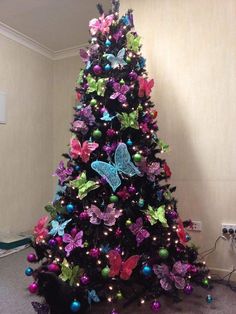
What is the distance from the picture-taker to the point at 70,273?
159 centimetres

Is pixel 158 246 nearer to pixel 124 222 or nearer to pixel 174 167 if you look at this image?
pixel 124 222

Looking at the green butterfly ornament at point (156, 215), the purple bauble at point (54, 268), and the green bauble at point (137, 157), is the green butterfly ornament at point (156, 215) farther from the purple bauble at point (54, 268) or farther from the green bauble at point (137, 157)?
the purple bauble at point (54, 268)

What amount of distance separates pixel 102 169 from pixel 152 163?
0.33 meters

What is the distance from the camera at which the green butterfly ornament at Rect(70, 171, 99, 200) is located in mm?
1688

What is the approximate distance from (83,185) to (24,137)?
6.41ft

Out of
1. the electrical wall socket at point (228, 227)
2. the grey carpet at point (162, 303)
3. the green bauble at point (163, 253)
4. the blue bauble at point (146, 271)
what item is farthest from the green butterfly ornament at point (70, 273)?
the electrical wall socket at point (228, 227)

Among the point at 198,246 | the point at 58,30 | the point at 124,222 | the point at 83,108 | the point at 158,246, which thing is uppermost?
the point at 58,30

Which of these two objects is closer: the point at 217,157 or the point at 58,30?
the point at 217,157

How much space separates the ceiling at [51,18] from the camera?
8.90ft

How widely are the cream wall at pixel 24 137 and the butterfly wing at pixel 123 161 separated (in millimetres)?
1883

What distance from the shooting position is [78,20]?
2.98 meters

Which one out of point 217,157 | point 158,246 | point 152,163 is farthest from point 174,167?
point 158,246

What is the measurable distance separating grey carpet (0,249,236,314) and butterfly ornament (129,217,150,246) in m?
0.41

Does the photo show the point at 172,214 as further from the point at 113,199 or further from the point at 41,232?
the point at 41,232
